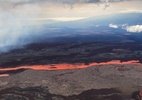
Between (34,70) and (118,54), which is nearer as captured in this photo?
(34,70)

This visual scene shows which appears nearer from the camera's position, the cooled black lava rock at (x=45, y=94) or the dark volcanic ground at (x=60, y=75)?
the cooled black lava rock at (x=45, y=94)

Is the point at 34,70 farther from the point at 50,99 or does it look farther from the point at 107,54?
the point at 107,54

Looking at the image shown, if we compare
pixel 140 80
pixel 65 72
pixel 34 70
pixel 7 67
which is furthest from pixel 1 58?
pixel 140 80

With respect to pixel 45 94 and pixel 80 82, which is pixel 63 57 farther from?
pixel 45 94

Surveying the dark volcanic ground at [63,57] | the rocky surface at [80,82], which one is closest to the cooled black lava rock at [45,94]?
the rocky surface at [80,82]

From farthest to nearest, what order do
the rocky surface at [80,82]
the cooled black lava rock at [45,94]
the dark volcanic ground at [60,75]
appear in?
the rocky surface at [80,82] → the dark volcanic ground at [60,75] → the cooled black lava rock at [45,94]

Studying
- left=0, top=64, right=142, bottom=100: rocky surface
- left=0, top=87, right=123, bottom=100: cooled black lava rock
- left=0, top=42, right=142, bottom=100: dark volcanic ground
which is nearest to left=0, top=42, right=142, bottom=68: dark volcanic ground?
left=0, top=42, right=142, bottom=100: dark volcanic ground

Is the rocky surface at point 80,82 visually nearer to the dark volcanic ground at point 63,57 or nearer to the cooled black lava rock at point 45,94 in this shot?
the cooled black lava rock at point 45,94

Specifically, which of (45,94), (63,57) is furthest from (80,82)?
(63,57)
